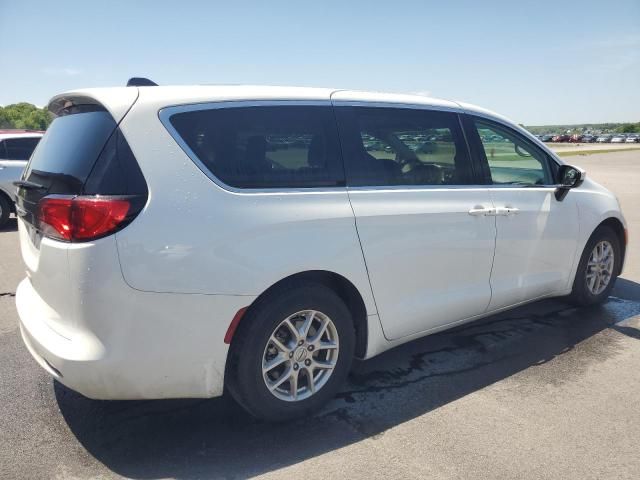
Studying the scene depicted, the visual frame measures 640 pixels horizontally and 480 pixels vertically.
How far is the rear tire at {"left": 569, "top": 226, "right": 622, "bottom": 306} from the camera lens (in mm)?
4645

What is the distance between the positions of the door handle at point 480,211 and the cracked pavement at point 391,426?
3.58ft

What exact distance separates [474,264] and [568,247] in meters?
1.26

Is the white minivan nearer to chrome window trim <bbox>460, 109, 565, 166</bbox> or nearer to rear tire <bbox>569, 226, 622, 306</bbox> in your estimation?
chrome window trim <bbox>460, 109, 565, 166</bbox>

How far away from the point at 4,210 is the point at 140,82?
8.09 metres

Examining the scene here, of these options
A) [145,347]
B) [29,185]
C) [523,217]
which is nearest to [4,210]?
[29,185]

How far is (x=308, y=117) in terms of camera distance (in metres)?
3.01

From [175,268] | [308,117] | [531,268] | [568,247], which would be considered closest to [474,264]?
[531,268]

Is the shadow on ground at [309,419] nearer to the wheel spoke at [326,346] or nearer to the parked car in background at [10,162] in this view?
the wheel spoke at [326,346]

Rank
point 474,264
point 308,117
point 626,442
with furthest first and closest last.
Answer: point 474,264 → point 308,117 → point 626,442

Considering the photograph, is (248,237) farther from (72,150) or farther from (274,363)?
(72,150)

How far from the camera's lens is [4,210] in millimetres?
9461

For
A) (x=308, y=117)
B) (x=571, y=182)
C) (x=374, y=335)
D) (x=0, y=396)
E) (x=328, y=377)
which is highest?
(x=308, y=117)

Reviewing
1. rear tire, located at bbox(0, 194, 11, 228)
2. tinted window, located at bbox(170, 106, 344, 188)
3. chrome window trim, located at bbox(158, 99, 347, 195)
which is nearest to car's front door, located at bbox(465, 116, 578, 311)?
tinted window, located at bbox(170, 106, 344, 188)

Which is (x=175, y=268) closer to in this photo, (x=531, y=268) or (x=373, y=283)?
(x=373, y=283)
